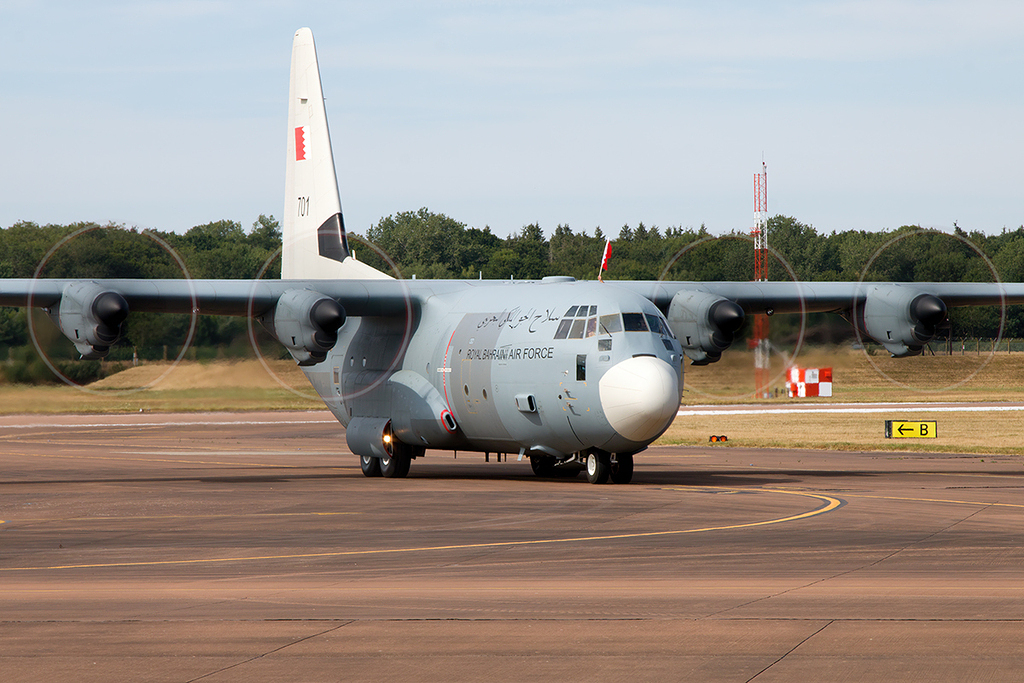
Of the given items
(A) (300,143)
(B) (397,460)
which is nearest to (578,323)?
(B) (397,460)

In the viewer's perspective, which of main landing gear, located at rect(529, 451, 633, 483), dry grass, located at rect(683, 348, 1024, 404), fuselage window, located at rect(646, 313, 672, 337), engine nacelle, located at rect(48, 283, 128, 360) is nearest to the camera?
fuselage window, located at rect(646, 313, 672, 337)

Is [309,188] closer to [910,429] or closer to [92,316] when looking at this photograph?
[92,316]

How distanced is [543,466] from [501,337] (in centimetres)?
Answer: 382

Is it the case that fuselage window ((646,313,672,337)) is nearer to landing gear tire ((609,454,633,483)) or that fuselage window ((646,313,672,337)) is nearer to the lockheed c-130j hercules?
the lockheed c-130j hercules

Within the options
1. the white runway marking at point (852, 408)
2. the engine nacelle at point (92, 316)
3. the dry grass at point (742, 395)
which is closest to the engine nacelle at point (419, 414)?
the dry grass at point (742, 395)

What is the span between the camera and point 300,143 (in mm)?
36156

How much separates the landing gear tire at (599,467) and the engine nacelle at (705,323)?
153 inches

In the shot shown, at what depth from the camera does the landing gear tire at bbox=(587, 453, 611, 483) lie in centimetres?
2606

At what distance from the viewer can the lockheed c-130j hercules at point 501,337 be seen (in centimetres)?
2441

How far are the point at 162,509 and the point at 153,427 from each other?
116ft

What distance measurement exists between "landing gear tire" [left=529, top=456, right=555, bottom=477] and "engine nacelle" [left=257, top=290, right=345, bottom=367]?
18.1ft

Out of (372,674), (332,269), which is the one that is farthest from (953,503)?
(332,269)

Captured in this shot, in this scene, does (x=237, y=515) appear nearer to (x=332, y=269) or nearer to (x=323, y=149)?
(x=332, y=269)

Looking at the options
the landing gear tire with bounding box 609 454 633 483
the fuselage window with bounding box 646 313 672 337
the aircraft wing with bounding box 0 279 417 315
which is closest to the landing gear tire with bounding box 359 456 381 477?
the aircraft wing with bounding box 0 279 417 315
